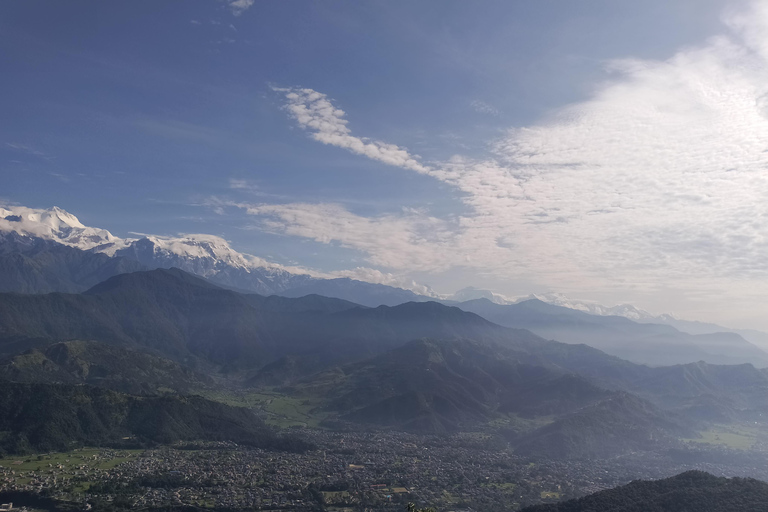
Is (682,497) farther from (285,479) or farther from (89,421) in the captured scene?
(89,421)

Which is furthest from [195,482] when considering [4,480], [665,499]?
[665,499]

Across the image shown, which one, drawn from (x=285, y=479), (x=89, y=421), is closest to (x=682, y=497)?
(x=285, y=479)

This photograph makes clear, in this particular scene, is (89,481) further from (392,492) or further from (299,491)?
(392,492)

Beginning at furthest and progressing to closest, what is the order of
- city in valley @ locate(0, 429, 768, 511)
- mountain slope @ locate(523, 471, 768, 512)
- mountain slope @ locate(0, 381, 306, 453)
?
1. mountain slope @ locate(0, 381, 306, 453)
2. city in valley @ locate(0, 429, 768, 511)
3. mountain slope @ locate(523, 471, 768, 512)

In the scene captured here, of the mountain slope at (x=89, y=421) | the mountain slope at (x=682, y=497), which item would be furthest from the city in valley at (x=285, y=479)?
the mountain slope at (x=682, y=497)

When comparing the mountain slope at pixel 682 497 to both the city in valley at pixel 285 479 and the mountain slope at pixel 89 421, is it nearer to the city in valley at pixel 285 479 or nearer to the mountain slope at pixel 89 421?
the city in valley at pixel 285 479

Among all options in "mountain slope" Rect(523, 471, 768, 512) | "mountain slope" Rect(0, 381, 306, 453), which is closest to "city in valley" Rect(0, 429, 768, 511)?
"mountain slope" Rect(0, 381, 306, 453)

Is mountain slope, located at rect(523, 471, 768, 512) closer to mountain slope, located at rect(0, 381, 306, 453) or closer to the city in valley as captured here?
the city in valley

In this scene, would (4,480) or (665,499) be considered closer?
(665,499)

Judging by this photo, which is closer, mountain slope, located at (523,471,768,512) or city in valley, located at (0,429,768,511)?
mountain slope, located at (523,471,768,512)

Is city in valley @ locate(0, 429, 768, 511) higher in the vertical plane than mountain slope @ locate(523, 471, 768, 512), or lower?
lower

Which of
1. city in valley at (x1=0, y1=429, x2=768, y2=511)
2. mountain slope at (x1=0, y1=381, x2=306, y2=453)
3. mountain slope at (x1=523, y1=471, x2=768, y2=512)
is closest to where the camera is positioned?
mountain slope at (x1=523, y1=471, x2=768, y2=512)
